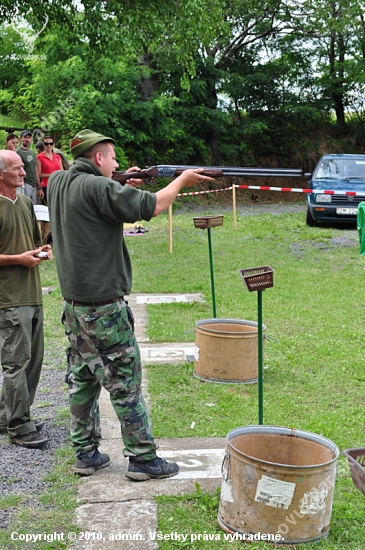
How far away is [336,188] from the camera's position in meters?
17.0

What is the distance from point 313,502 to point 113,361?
1.45m

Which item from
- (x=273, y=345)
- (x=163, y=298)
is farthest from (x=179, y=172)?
(x=163, y=298)

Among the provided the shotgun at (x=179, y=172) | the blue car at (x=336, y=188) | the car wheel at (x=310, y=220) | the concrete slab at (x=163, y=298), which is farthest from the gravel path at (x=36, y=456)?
the car wheel at (x=310, y=220)

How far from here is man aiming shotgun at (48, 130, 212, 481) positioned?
4.30 metres

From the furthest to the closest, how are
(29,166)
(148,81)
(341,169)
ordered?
(148,81), (341,169), (29,166)

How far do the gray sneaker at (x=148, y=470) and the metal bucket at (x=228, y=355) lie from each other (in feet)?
6.56

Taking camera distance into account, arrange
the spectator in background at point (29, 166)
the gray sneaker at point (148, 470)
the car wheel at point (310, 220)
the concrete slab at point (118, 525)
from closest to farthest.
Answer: the concrete slab at point (118, 525), the gray sneaker at point (148, 470), the spectator in background at point (29, 166), the car wheel at point (310, 220)

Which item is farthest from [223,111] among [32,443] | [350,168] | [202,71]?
[32,443]

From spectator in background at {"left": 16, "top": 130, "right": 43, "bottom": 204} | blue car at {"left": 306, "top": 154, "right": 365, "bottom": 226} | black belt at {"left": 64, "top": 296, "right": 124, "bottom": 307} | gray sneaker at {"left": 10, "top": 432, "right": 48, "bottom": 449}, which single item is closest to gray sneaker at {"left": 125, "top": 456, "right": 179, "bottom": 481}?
gray sneaker at {"left": 10, "top": 432, "right": 48, "bottom": 449}

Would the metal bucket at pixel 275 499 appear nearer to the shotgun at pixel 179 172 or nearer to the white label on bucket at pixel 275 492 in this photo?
the white label on bucket at pixel 275 492

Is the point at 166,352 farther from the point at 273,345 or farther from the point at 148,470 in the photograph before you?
the point at 148,470

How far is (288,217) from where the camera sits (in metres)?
20.4

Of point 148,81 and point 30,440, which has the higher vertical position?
Answer: point 148,81

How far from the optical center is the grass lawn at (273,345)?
419 centimetres
